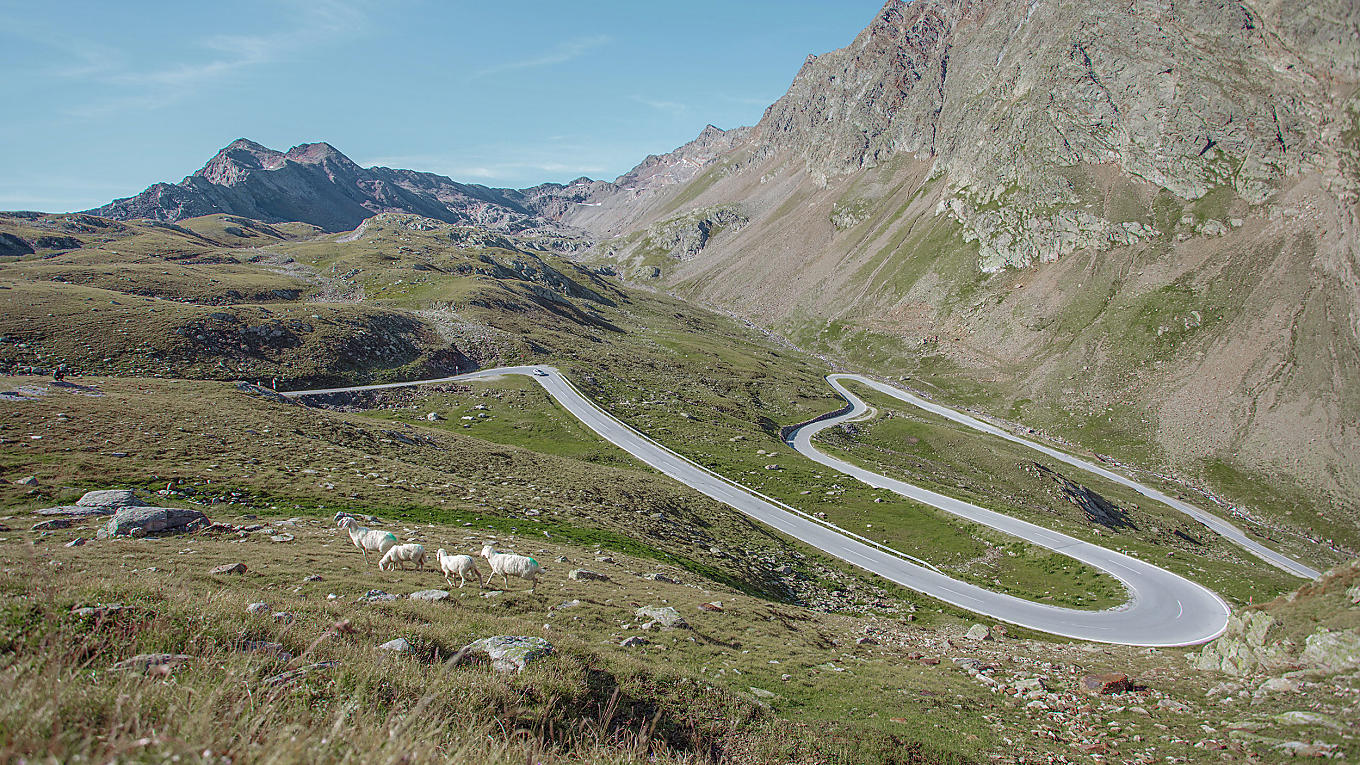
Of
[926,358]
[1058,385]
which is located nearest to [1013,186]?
[926,358]

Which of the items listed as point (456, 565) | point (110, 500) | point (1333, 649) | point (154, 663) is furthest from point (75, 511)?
point (1333, 649)

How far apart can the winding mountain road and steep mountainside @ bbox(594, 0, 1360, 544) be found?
65.1 meters

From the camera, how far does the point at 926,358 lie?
146 m

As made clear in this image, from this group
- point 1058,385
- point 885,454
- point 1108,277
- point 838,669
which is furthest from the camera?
point 1108,277

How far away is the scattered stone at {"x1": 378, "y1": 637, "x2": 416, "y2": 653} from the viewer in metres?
7.93

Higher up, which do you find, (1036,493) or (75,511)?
(75,511)

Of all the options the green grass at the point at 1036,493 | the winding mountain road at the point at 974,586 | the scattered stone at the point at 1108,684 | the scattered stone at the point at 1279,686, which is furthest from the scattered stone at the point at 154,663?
the green grass at the point at 1036,493

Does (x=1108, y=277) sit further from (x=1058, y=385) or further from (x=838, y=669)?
(x=838, y=669)

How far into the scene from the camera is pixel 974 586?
123ft

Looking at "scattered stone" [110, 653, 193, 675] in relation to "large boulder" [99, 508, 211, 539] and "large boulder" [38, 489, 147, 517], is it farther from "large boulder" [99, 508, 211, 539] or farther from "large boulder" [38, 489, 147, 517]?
"large boulder" [38, 489, 147, 517]

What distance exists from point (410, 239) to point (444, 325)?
102468mm

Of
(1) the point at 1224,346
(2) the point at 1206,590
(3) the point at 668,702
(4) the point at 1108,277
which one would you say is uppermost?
(4) the point at 1108,277

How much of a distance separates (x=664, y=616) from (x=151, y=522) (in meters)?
17.1

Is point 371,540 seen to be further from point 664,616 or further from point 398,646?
point 398,646
